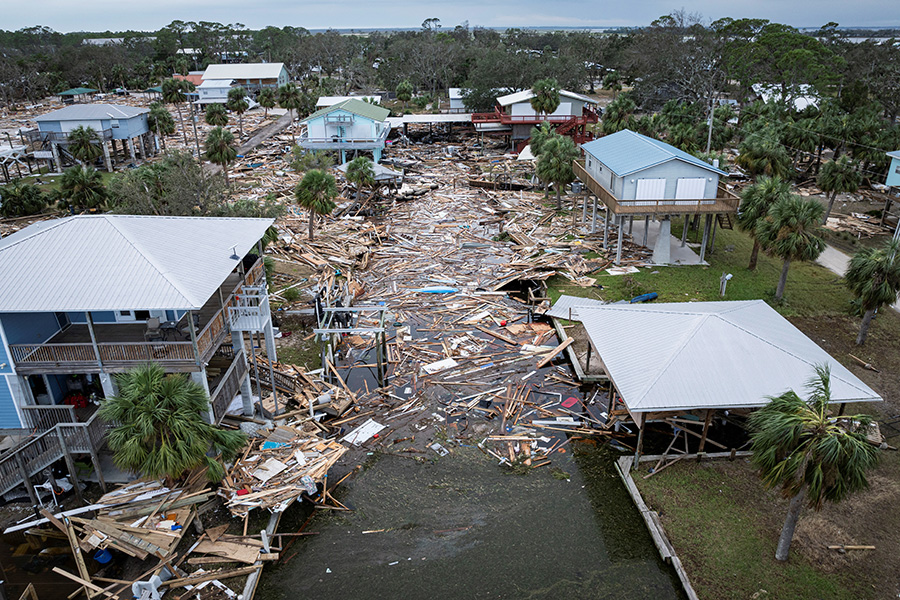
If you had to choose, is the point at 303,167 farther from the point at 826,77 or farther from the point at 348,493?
the point at 826,77

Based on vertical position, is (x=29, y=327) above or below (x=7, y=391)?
above

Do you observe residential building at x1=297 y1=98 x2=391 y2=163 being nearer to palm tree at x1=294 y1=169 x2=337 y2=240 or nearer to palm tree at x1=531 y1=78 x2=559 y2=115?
palm tree at x1=531 y1=78 x2=559 y2=115

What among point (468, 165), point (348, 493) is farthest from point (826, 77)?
point (348, 493)

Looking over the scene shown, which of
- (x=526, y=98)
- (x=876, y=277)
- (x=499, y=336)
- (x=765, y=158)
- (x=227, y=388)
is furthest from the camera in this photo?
(x=526, y=98)

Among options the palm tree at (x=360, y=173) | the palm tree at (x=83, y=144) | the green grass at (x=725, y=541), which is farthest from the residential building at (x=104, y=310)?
the palm tree at (x=83, y=144)

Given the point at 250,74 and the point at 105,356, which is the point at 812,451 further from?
the point at 250,74

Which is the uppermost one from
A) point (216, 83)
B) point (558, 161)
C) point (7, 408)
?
point (216, 83)

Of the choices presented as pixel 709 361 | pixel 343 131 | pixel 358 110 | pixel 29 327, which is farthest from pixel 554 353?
pixel 358 110
